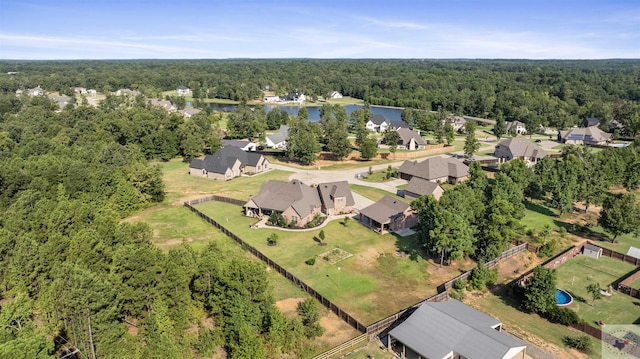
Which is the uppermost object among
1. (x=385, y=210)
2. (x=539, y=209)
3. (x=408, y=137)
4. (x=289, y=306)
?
(x=408, y=137)

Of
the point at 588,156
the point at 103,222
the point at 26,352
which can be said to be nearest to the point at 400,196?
the point at 588,156

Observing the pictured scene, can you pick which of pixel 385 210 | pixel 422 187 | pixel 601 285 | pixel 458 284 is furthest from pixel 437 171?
pixel 458 284

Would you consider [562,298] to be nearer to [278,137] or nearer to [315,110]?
[278,137]

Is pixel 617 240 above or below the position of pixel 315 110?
below

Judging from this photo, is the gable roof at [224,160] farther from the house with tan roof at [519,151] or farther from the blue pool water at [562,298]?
the blue pool water at [562,298]

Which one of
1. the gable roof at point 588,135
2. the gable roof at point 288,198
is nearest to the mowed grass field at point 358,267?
the gable roof at point 288,198

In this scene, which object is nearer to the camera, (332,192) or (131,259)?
(131,259)

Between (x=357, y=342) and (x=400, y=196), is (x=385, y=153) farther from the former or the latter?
(x=357, y=342)
